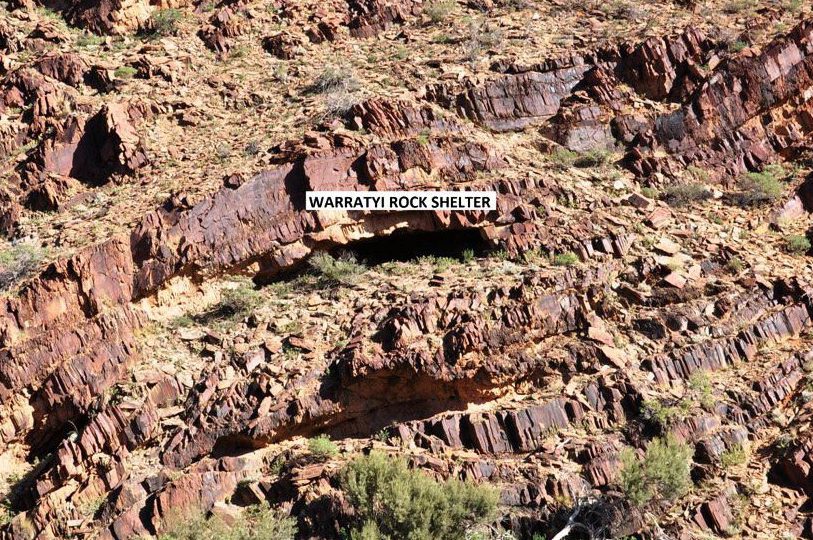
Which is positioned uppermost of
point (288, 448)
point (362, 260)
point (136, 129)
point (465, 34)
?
point (465, 34)

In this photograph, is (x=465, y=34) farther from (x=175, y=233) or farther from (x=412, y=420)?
(x=412, y=420)

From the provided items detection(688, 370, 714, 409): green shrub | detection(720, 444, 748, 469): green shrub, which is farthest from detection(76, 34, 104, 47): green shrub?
detection(720, 444, 748, 469): green shrub

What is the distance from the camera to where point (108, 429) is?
18734 millimetres

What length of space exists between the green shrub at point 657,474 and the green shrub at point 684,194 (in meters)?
7.77

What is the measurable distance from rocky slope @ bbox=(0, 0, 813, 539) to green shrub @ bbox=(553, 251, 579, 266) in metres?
0.08

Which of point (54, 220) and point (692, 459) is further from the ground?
point (54, 220)

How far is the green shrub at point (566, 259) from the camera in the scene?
2064 cm

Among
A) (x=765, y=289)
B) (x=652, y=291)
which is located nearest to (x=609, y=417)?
(x=652, y=291)

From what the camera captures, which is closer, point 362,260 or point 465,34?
point 362,260

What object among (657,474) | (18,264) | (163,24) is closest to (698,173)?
(657,474)

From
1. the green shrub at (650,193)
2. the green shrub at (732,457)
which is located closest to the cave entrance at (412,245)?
the green shrub at (650,193)

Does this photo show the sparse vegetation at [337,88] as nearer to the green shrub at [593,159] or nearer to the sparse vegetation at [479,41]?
the sparse vegetation at [479,41]

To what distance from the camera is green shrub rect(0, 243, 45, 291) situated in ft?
68.6

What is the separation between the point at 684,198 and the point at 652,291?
3800 mm
